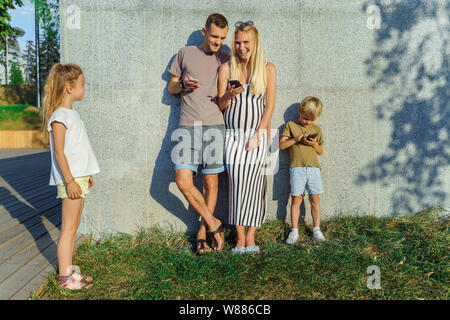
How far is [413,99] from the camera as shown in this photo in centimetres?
388

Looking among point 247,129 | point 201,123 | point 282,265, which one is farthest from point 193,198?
point 282,265

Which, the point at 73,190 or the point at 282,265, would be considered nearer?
the point at 73,190

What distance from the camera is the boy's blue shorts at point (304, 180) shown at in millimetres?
3580

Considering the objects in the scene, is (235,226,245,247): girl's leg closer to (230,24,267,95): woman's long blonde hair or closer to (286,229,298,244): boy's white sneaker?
(286,229,298,244): boy's white sneaker

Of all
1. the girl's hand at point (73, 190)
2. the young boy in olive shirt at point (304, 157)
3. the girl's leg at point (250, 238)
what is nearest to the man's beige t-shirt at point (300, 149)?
the young boy in olive shirt at point (304, 157)

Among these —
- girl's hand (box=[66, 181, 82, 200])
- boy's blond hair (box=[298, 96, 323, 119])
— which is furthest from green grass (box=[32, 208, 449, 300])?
boy's blond hair (box=[298, 96, 323, 119])

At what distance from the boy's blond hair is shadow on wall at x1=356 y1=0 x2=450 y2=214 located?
82cm

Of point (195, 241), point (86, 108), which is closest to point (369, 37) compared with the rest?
point (195, 241)

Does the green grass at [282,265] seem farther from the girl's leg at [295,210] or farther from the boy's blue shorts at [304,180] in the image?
the boy's blue shorts at [304,180]

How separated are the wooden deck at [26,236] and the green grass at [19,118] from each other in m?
15.2

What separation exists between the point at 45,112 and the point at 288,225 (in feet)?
8.92

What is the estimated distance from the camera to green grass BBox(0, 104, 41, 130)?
62.7 ft

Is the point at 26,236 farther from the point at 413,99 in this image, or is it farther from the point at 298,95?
the point at 413,99

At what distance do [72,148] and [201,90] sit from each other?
4.47ft
